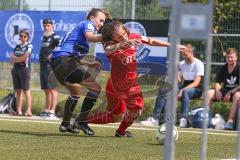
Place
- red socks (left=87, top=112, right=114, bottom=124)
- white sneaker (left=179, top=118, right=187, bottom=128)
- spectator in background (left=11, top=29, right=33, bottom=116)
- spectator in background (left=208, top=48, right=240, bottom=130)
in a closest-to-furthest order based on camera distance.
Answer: red socks (left=87, top=112, right=114, bottom=124), spectator in background (left=208, top=48, right=240, bottom=130), white sneaker (left=179, top=118, right=187, bottom=128), spectator in background (left=11, top=29, right=33, bottom=116)

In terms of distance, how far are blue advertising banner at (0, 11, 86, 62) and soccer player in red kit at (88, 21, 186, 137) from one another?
22.5 feet

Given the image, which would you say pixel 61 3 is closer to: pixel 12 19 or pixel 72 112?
pixel 12 19

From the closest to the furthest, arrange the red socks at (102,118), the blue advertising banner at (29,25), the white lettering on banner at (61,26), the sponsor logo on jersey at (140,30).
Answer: the red socks at (102,118), the sponsor logo on jersey at (140,30), the white lettering on banner at (61,26), the blue advertising banner at (29,25)

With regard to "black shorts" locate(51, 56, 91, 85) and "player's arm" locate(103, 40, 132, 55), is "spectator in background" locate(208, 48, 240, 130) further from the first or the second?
"player's arm" locate(103, 40, 132, 55)

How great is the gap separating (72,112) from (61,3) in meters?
7.32

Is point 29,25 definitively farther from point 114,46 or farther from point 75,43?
point 114,46

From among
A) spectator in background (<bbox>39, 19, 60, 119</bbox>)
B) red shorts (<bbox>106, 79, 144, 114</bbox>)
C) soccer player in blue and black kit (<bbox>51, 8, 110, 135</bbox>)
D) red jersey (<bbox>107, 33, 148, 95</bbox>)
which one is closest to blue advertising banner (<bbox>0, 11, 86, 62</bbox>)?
spectator in background (<bbox>39, 19, 60, 119</bbox>)

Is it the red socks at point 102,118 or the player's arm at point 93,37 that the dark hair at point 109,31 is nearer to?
the player's arm at point 93,37

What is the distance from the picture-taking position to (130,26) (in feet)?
57.5

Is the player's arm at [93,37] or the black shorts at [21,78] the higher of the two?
the player's arm at [93,37]

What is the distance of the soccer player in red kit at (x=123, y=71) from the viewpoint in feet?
36.7

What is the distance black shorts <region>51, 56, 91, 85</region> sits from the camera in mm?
11523

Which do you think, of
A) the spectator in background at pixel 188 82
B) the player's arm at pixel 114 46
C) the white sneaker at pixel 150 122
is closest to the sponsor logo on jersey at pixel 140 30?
the spectator in background at pixel 188 82

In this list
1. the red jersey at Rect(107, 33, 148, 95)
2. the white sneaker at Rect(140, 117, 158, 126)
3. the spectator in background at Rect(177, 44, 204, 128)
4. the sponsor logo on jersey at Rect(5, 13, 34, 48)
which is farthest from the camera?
the sponsor logo on jersey at Rect(5, 13, 34, 48)
